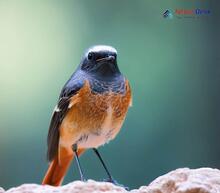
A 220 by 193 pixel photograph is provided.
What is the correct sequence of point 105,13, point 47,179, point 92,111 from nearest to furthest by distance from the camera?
1. point 92,111
2. point 47,179
3. point 105,13

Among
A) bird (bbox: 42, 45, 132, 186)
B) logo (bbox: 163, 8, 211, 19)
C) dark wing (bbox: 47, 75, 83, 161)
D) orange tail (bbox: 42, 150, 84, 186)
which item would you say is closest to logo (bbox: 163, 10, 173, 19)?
logo (bbox: 163, 8, 211, 19)

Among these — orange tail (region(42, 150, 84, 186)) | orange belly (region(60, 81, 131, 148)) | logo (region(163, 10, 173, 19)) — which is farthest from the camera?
logo (region(163, 10, 173, 19))

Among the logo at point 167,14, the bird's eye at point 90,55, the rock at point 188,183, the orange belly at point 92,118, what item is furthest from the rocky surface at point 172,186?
the logo at point 167,14

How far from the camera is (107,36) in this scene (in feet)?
5.66

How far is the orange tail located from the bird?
3cm

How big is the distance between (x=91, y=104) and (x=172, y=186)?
0.47m

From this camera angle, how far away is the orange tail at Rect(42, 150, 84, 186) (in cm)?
162

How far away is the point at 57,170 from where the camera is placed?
5.34ft

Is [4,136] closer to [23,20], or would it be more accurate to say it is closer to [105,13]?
[23,20]

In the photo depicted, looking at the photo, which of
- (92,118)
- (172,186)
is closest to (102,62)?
(92,118)

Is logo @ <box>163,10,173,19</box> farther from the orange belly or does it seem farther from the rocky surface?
the rocky surface

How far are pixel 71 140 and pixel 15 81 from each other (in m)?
0.35

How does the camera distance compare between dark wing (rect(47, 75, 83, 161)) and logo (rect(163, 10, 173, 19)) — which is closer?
dark wing (rect(47, 75, 83, 161))

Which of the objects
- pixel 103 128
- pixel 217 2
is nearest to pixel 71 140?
pixel 103 128
